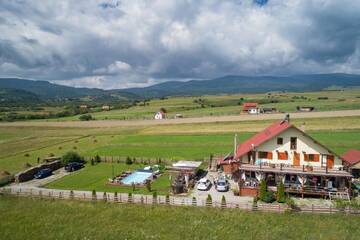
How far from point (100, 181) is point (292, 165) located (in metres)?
21.6

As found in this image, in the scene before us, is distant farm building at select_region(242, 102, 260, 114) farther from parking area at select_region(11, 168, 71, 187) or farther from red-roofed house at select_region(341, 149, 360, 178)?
parking area at select_region(11, 168, 71, 187)

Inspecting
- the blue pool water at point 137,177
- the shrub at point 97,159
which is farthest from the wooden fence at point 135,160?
the blue pool water at point 137,177

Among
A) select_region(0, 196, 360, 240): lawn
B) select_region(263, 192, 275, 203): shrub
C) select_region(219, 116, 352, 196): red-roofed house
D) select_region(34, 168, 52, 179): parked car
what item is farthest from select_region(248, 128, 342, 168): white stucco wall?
select_region(34, 168, 52, 179): parked car

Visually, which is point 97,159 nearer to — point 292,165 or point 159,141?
point 159,141

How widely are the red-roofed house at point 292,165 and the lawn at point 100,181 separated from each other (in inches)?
354

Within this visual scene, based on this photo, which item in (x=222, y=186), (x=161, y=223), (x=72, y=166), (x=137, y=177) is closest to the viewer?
(x=161, y=223)

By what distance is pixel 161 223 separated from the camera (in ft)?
87.7

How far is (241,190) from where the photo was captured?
33.4 metres

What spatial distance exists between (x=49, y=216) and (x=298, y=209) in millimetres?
20959

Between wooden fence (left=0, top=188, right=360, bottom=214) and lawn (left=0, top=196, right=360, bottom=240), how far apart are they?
2.24 feet

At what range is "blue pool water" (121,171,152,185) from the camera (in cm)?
3933

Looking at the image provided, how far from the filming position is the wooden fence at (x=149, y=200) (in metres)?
28.2

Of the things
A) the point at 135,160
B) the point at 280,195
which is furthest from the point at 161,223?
the point at 135,160

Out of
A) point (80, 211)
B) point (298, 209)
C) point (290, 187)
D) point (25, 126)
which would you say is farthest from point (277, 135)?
point (25, 126)
